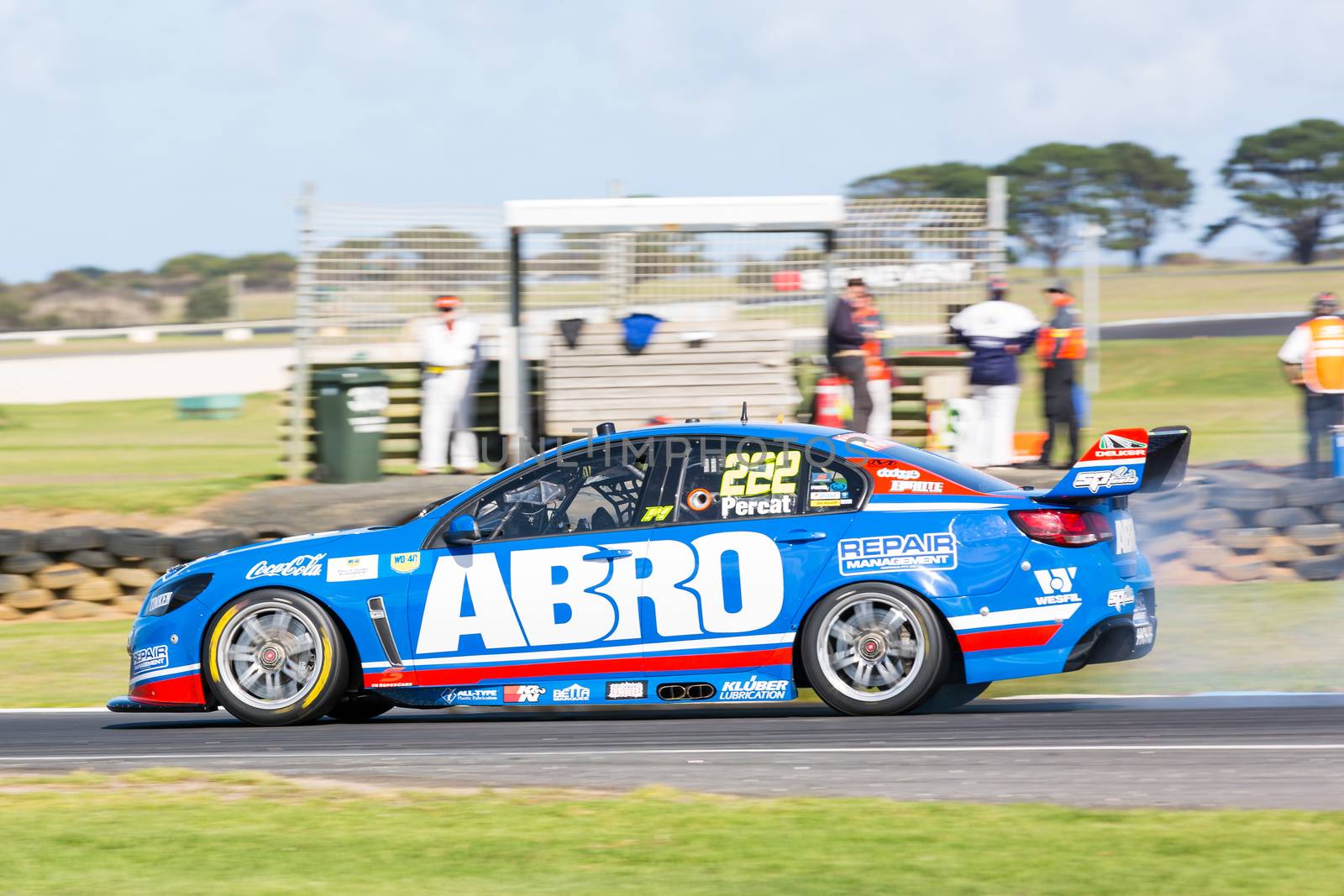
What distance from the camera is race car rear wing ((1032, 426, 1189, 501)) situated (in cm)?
742

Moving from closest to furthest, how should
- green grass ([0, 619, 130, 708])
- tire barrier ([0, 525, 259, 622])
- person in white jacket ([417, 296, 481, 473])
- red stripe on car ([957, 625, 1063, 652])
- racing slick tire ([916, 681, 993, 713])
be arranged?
red stripe on car ([957, 625, 1063, 652])
racing slick tire ([916, 681, 993, 713])
green grass ([0, 619, 130, 708])
tire barrier ([0, 525, 259, 622])
person in white jacket ([417, 296, 481, 473])

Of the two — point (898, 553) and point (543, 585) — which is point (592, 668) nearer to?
point (543, 585)

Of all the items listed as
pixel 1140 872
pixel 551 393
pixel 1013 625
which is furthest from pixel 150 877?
pixel 551 393

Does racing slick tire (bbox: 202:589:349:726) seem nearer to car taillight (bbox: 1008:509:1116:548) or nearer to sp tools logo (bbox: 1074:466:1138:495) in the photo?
car taillight (bbox: 1008:509:1116:548)

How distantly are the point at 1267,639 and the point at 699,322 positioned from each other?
7653 mm

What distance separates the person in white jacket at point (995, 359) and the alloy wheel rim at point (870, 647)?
26.8 ft

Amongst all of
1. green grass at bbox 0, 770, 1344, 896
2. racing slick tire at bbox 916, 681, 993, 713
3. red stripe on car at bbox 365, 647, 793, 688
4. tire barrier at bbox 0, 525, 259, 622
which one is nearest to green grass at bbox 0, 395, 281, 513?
tire barrier at bbox 0, 525, 259, 622

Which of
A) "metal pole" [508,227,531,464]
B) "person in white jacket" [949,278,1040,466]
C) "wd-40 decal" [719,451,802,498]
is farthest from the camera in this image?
"metal pole" [508,227,531,464]

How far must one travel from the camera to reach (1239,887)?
15.2 ft

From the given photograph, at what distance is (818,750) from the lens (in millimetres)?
6820

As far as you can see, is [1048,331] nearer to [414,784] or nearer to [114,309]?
[414,784]

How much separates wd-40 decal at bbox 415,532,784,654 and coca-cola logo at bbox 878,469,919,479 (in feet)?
1.96

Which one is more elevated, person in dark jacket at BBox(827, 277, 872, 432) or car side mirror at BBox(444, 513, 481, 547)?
person in dark jacket at BBox(827, 277, 872, 432)

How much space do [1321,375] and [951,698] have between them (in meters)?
7.13
